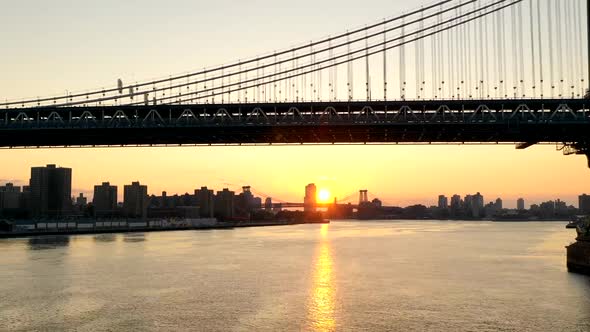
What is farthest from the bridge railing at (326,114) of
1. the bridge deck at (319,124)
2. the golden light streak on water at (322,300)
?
the golden light streak on water at (322,300)

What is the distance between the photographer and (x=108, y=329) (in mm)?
19516

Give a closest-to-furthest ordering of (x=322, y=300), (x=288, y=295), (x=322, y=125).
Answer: (x=322, y=300) < (x=288, y=295) < (x=322, y=125)

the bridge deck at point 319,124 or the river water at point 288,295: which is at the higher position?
the bridge deck at point 319,124

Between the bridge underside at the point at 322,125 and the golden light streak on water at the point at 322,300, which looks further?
the bridge underside at the point at 322,125

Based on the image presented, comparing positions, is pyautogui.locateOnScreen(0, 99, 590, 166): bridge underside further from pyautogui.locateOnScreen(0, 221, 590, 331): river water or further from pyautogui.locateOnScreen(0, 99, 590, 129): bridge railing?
pyautogui.locateOnScreen(0, 221, 590, 331): river water

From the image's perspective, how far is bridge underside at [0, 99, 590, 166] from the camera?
4828 centimetres

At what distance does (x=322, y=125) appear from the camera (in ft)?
159

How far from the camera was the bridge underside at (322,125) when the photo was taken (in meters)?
48.3

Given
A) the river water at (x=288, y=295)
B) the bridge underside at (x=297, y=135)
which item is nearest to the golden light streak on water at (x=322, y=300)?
the river water at (x=288, y=295)

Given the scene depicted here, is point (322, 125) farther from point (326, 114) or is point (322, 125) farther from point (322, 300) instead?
point (322, 300)

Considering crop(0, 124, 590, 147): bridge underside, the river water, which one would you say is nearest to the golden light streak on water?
the river water

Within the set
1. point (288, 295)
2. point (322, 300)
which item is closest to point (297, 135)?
point (288, 295)

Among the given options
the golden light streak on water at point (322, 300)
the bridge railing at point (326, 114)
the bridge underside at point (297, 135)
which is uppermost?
the bridge railing at point (326, 114)

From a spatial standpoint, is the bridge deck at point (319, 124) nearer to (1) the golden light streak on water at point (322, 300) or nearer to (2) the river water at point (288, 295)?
(2) the river water at point (288, 295)
